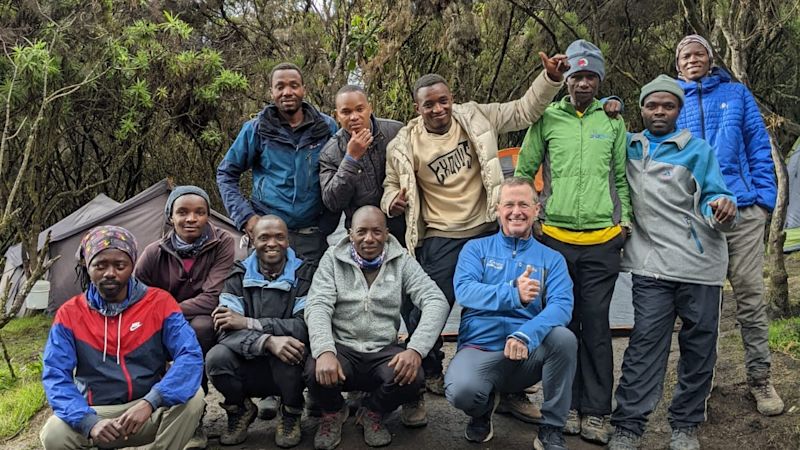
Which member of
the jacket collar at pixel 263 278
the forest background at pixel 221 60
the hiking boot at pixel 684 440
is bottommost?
the hiking boot at pixel 684 440

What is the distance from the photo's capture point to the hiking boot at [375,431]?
378cm

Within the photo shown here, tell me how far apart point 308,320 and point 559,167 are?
1.59 m

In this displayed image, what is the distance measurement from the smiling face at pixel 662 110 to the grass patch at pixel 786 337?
221cm

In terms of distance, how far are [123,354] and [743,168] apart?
136 inches

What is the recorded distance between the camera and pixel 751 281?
158 inches

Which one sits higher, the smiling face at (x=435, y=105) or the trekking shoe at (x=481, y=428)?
the smiling face at (x=435, y=105)

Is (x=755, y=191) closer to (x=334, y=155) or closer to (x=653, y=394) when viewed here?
(x=653, y=394)

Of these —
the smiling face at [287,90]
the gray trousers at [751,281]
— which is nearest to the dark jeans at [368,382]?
the smiling face at [287,90]

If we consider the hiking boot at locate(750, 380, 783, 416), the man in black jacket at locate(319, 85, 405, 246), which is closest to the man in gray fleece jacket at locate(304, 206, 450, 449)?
the man in black jacket at locate(319, 85, 405, 246)

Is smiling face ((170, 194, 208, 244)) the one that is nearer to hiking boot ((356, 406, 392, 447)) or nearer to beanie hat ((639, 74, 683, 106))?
hiking boot ((356, 406, 392, 447))

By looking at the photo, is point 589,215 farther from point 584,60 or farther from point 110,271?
point 110,271

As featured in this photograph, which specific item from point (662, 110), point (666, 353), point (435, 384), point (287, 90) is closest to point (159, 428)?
point (435, 384)

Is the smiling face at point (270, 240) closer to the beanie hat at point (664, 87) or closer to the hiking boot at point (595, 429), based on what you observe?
the hiking boot at point (595, 429)

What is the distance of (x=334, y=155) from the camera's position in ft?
13.4
